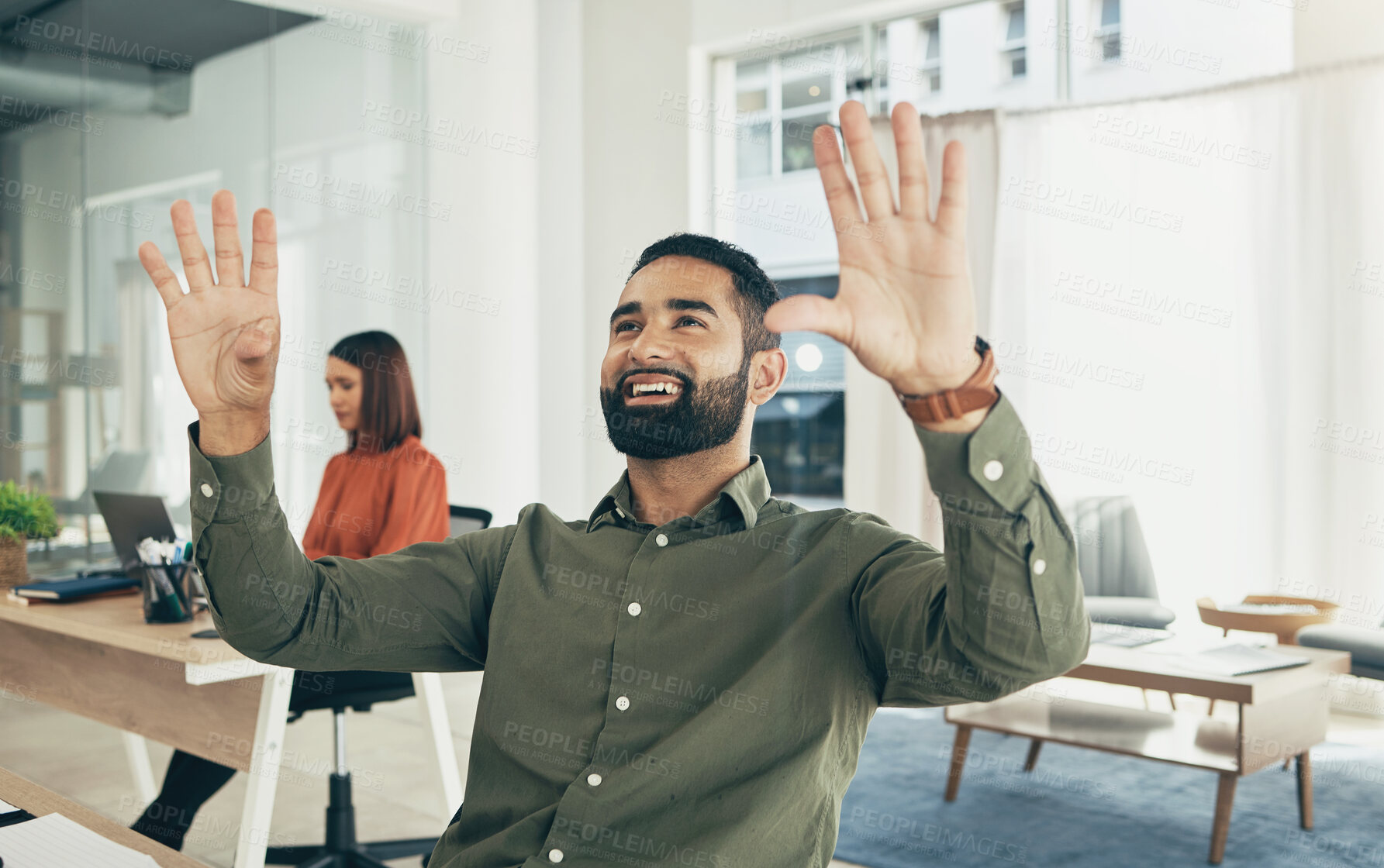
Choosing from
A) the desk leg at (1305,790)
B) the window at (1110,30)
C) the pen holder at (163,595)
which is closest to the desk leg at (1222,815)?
the desk leg at (1305,790)

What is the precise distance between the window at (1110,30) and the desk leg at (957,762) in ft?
9.54

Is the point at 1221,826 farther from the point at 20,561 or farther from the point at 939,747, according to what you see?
the point at 20,561

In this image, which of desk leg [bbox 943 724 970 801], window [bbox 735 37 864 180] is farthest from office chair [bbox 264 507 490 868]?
window [bbox 735 37 864 180]

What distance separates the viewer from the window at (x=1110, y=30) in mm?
4520

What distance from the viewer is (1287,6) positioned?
4.18 metres

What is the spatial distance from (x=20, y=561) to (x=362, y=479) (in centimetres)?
92

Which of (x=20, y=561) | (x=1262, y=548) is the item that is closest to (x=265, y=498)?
(x=20, y=561)

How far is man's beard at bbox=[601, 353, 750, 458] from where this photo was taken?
1276 mm

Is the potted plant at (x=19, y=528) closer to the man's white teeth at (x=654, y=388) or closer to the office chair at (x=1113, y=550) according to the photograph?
the man's white teeth at (x=654, y=388)

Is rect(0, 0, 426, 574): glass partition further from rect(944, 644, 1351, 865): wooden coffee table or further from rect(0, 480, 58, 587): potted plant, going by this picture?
rect(944, 644, 1351, 865): wooden coffee table

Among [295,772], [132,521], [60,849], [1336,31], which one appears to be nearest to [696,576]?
[60,849]

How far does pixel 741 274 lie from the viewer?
4.52ft

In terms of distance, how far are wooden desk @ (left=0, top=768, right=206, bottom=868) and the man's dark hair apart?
31.5 inches

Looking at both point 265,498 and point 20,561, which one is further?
point 20,561
